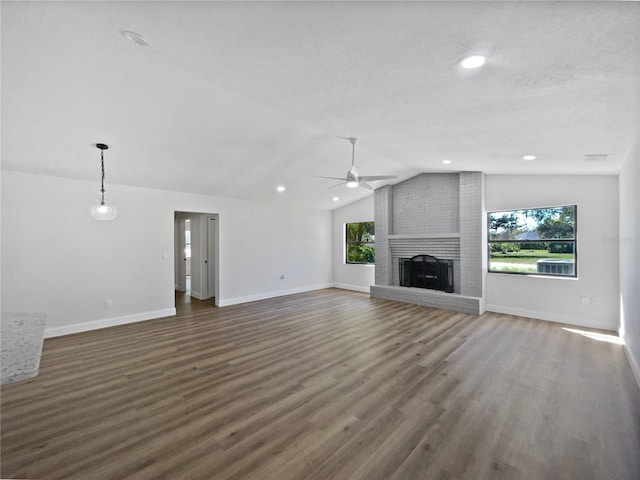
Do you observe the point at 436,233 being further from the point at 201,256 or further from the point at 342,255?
the point at 201,256

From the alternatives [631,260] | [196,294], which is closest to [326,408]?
[631,260]

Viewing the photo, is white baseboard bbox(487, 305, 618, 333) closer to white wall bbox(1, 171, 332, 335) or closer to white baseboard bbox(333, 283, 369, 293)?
white baseboard bbox(333, 283, 369, 293)

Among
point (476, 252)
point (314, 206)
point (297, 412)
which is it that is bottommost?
point (297, 412)

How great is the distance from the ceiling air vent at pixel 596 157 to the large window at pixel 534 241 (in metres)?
1.47

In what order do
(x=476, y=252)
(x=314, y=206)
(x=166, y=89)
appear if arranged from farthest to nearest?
(x=314, y=206), (x=476, y=252), (x=166, y=89)

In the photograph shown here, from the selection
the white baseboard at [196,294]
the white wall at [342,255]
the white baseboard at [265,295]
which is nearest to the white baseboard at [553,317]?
the white wall at [342,255]

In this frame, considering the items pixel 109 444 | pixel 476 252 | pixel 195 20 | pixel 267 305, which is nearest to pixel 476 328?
pixel 476 252

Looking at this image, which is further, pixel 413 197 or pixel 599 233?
pixel 413 197

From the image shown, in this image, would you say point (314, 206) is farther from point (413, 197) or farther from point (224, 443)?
point (224, 443)

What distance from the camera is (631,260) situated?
3326 millimetres

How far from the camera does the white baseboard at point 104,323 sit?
4.39m

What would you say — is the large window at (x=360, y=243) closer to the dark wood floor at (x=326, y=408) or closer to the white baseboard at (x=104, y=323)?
the dark wood floor at (x=326, y=408)

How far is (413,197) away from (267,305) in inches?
173

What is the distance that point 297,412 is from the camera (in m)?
2.45
